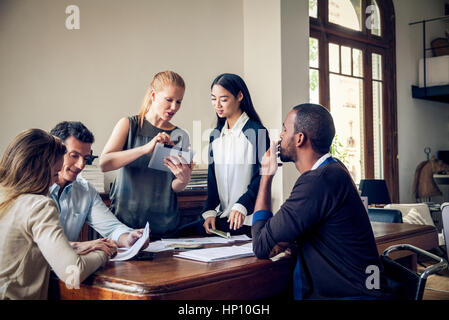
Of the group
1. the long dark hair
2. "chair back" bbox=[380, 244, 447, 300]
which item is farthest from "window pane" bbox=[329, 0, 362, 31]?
"chair back" bbox=[380, 244, 447, 300]

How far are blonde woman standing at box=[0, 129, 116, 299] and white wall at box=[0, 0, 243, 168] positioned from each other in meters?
2.19

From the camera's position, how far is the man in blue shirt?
7.06ft

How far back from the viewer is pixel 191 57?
4836 mm

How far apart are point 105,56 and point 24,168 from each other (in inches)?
109

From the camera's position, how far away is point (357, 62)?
7.20 m

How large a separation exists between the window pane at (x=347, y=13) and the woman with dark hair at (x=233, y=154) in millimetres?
4525

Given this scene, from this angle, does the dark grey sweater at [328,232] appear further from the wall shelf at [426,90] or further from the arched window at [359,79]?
the wall shelf at [426,90]

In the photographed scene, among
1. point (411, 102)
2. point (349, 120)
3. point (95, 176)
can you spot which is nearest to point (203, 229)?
point (95, 176)

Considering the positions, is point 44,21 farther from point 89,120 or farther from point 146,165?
point 146,165

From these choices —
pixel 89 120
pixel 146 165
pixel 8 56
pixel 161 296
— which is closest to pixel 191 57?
pixel 89 120

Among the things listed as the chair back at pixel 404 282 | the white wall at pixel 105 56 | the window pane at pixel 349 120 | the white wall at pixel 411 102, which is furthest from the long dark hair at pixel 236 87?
the white wall at pixel 411 102

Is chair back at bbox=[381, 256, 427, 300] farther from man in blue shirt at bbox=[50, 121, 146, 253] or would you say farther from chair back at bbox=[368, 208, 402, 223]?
chair back at bbox=[368, 208, 402, 223]
